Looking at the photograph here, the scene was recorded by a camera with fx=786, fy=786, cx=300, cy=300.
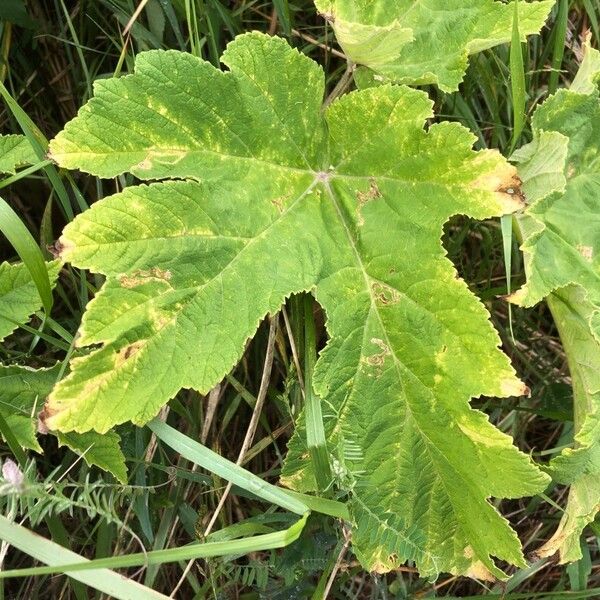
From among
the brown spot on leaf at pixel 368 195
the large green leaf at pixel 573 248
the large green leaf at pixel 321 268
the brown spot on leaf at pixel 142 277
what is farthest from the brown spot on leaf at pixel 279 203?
the large green leaf at pixel 573 248

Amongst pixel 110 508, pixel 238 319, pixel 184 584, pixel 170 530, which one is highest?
pixel 238 319

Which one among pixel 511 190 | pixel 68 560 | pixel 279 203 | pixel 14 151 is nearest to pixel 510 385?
pixel 511 190

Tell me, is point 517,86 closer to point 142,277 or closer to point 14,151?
point 142,277

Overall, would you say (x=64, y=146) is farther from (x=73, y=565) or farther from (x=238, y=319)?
(x=73, y=565)

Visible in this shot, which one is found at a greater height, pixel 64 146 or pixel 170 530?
pixel 64 146

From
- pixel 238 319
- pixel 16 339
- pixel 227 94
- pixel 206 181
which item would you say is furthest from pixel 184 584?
pixel 227 94

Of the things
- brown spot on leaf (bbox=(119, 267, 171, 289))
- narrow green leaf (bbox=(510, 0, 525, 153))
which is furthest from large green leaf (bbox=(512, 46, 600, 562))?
brown spot on leaf (bbox=(119, 267, 171, 289))

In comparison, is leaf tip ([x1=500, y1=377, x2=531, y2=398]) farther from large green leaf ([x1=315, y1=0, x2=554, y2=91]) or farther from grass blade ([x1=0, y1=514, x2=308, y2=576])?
large green leaf ([x1=315, y1=0, x2=554, y2=91])
